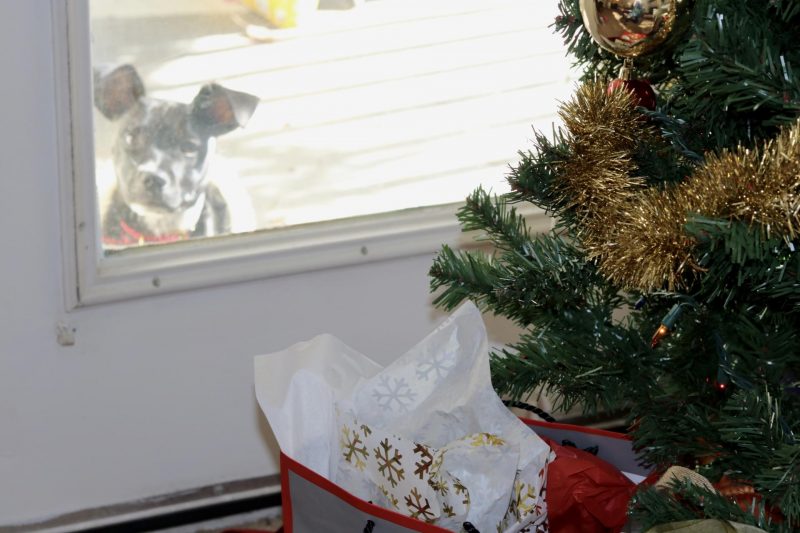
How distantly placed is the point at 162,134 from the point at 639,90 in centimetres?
69

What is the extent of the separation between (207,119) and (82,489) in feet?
1.77

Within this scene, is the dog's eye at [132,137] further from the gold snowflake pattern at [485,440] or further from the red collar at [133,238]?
the gold snowflake pattern at [485,440]

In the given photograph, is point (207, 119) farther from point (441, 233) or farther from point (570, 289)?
point (570, 289)

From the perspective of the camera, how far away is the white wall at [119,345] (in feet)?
3.73

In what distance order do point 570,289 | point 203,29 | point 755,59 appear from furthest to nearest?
point 203,29, point 570,289, point 755,59

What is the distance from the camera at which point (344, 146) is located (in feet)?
4.17

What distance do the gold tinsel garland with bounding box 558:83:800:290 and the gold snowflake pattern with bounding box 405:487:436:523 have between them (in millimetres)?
259

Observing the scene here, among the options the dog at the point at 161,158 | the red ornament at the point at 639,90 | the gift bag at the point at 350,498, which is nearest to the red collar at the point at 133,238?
the dog at the point at 161,158

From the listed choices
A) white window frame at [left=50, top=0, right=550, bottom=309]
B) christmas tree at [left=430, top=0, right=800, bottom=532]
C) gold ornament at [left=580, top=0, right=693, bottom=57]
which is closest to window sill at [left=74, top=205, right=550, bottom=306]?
white window frame at [left=50, top=0, right=550, bottom=309]

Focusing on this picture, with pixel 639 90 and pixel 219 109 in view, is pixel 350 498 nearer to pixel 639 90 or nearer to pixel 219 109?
pixel 639 90

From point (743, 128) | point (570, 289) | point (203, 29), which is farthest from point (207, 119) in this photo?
point (743, 128)

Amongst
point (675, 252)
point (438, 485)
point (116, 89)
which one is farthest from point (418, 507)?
point (116, 89)

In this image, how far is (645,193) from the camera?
2.26 feet

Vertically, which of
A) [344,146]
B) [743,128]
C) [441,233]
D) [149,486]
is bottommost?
[149,486]
